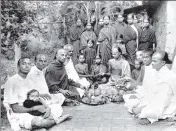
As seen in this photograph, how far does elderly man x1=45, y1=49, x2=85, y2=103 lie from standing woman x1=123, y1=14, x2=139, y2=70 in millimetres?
1455

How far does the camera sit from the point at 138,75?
655 centimetres

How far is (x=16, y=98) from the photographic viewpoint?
4.98 metres

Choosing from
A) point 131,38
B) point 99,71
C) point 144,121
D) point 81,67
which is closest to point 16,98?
point 144,121

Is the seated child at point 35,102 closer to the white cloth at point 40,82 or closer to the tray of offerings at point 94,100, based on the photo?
the white cloth at point 40,82

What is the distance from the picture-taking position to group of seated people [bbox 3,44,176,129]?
4965 millimetres

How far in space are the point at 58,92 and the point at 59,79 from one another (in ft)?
0.77

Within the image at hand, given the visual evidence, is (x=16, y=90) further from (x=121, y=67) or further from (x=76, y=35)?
(x=76, y=35)

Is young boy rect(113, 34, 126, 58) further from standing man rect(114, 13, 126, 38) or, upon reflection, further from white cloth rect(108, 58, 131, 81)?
white cloth rect(108, 58, 131, 81)

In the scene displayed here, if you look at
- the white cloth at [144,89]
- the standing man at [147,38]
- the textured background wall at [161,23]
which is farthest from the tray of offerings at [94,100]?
the standing man at [147,38]

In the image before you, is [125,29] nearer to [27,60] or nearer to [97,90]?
[97,90]

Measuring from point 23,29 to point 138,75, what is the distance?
79.9 inches

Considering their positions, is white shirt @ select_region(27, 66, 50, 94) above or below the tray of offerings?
above

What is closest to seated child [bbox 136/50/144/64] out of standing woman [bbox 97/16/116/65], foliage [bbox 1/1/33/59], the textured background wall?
the textured background wall

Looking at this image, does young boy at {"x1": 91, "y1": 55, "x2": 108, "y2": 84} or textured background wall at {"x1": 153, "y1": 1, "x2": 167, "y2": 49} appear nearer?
textured background wall at {"x1": 153, "y1": 1, "x2": 167, "y2": 49}
